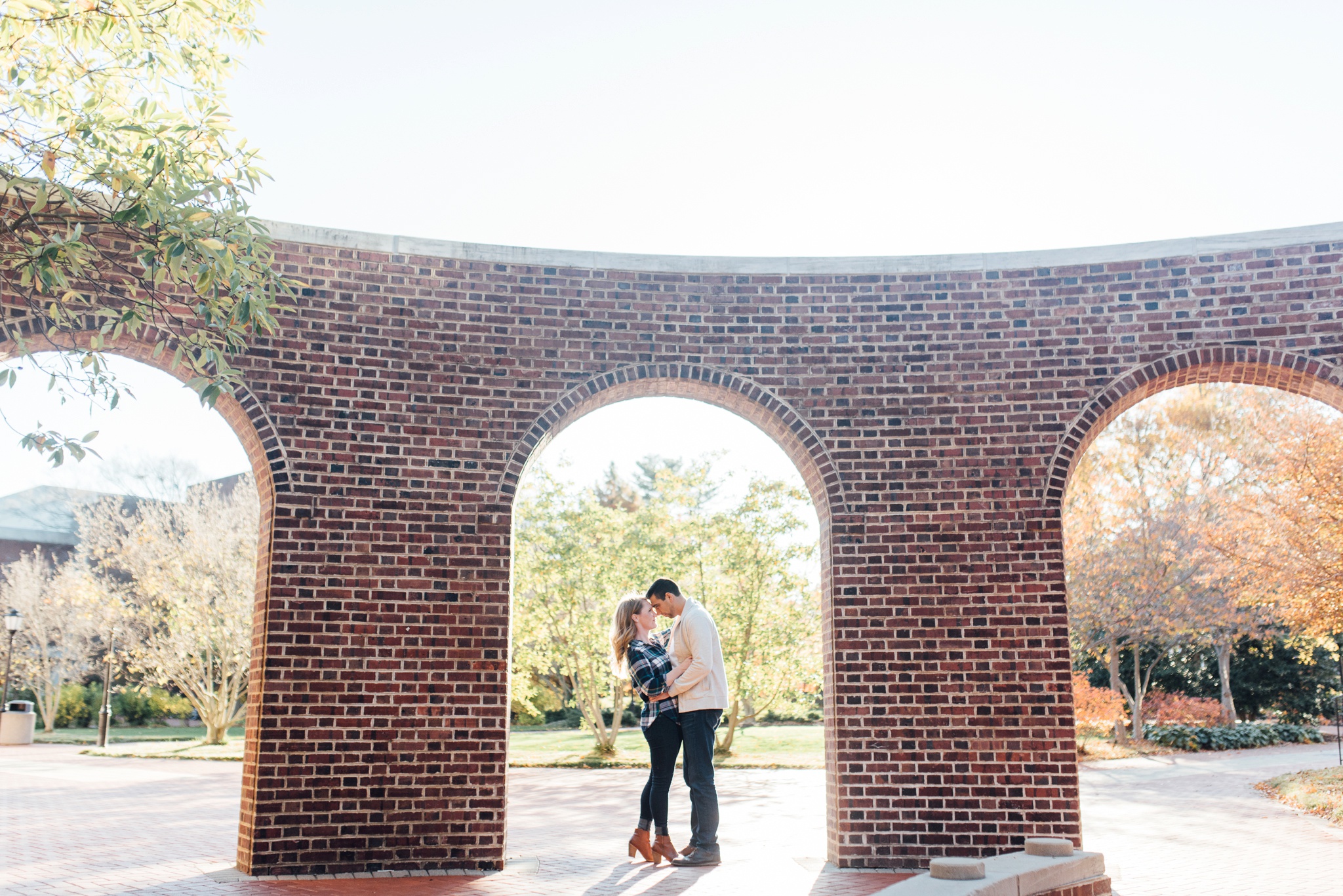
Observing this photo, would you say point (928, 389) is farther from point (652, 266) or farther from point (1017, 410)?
point (652, 266)

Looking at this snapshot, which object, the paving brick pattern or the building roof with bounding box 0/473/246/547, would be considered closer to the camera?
the paving brick pattern

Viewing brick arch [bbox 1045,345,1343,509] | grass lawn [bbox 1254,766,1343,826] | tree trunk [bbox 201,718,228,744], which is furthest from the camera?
tree trunk [bbox 201,718,228,744]

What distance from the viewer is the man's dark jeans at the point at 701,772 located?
19.1 feet

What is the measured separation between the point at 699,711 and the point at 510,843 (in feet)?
7.66

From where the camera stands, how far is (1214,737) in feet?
58.3

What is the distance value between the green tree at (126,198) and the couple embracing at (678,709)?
275 cm

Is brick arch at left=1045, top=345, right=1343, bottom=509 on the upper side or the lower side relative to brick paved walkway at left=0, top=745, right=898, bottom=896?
upper

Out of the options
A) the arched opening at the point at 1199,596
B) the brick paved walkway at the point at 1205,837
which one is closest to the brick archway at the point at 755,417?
the arched opening at the point at 1199,596

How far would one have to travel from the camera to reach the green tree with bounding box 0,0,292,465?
4484mm

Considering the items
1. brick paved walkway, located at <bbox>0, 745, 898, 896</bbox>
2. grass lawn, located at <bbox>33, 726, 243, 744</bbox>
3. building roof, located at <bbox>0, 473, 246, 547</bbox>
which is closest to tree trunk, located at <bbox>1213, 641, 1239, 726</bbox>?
brick paved walkway, located at <bbox>0, 745, 898, 896</bbox>

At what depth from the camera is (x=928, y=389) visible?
22.1ft

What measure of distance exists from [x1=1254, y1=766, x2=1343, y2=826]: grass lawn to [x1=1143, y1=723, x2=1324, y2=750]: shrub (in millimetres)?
5078

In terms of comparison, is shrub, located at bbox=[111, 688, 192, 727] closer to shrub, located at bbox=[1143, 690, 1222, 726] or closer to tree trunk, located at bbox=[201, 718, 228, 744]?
tree trunk, located at bbox=[201, 718, 228, 744]

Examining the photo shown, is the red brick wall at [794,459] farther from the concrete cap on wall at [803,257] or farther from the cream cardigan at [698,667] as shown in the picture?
the cream cardigan at [698,667]
